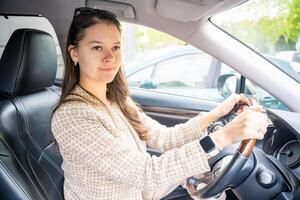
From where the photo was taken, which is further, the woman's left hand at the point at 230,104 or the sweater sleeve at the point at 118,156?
the woman's left hand at the point at 230,104

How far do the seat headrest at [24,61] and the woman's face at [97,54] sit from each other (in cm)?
35

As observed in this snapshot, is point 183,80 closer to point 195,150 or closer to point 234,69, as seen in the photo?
point 234,69

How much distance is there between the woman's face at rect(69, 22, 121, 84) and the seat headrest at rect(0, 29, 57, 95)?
1.15 feet

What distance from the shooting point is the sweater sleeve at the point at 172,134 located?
5.87 feet

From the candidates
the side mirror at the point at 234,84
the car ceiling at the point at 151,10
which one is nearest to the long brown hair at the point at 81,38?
the car ceiling at the point at 151,10

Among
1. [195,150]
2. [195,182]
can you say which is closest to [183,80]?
[195,182]

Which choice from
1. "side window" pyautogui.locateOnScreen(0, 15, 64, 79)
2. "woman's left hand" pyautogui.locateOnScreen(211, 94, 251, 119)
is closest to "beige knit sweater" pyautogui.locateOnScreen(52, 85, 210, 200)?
"woman's left hand" pyautogui.locateOnScreen(211, 94, 251, 119)

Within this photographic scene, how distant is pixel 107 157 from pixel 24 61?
76 centimetres

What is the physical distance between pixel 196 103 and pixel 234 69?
656 mm

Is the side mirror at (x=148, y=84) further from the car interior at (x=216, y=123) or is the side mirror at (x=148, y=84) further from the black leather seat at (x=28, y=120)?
the black leather seat at (x=28, y=120)

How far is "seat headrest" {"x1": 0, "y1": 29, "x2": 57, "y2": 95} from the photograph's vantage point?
5.88 ft

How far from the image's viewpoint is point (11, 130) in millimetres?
1711

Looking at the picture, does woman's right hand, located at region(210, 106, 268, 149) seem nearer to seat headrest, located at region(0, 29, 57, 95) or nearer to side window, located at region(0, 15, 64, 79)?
seat headrest, located at region(0, 29, 57, 95)

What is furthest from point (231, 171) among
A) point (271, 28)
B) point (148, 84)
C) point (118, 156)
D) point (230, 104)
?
point (148, 84)
